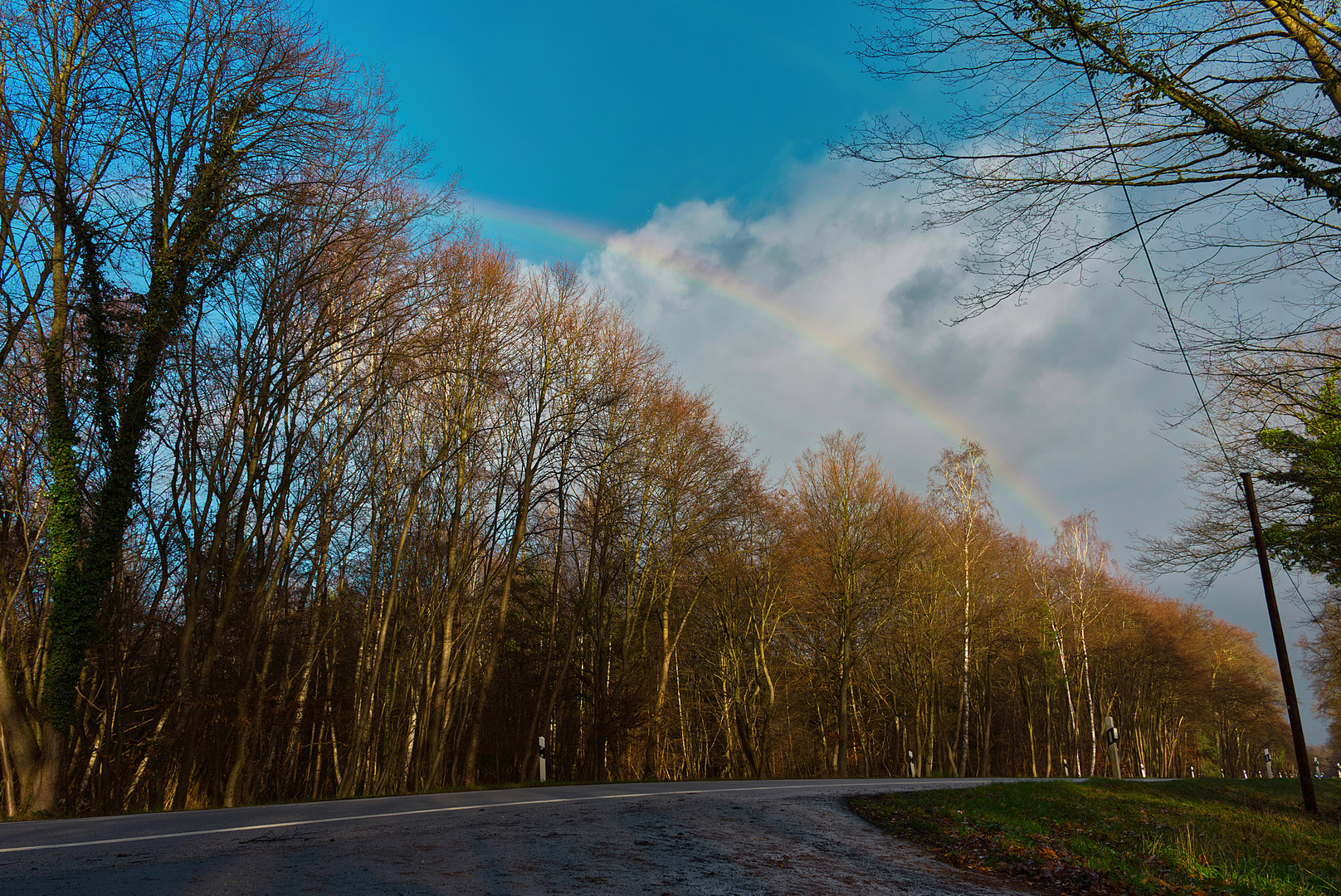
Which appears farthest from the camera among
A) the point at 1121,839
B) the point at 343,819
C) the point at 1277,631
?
the point at 1277,631

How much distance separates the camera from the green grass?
19.3 feet

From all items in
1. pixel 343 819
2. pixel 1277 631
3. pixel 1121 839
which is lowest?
pixel 1121 839

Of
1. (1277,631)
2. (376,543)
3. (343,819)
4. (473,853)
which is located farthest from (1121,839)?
(376,543)

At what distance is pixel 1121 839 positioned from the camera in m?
7.75

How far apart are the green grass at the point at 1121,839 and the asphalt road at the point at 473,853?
2.28 feet

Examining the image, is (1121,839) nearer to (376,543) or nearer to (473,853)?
(473,853)

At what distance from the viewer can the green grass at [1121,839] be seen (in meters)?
5.87

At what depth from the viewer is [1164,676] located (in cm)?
4512

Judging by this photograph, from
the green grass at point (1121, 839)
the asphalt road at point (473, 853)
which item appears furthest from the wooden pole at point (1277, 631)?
the asphalt road at point (473, 853)

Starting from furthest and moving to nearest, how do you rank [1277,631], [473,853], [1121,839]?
[1277,631], [1121,839], [473,853]

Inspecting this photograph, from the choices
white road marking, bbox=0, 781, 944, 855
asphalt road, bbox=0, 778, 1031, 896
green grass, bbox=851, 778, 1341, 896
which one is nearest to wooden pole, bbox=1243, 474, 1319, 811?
green grass, bbox=851, 778, 1341, 896

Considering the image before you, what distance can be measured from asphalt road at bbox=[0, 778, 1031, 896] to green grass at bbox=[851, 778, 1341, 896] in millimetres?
695

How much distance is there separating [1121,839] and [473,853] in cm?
671

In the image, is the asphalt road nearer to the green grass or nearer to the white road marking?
the white road marking
